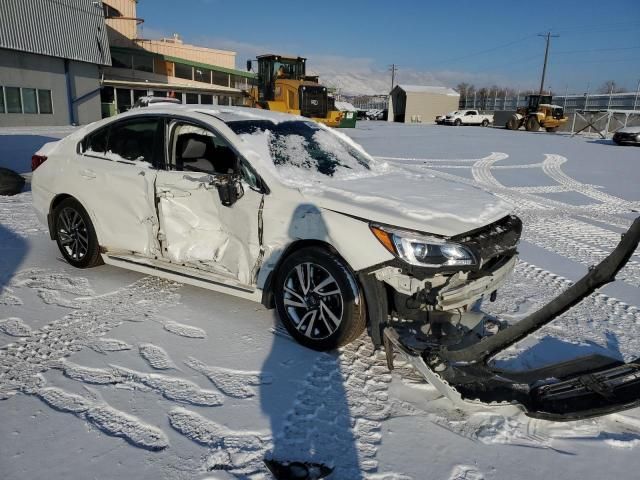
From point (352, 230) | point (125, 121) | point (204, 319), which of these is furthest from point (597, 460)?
point (125, 121)

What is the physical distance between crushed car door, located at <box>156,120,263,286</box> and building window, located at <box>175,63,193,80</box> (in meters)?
43.0

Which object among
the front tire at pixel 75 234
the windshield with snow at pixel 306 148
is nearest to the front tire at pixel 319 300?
the windshield with snow at pixel 306 148

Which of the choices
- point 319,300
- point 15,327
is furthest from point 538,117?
point 15,327

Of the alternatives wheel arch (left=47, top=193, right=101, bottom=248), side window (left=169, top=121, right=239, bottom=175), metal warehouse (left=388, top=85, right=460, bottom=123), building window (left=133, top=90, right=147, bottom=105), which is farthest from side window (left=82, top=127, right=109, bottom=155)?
metal warehouse (left=388, top=85, right=460, bottom=123)

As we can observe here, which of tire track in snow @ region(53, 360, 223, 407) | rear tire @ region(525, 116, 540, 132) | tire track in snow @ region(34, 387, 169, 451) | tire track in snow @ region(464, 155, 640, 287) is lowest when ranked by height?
tire track in snow @ region(34, 387, 169, 451)

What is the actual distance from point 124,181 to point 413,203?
2.53 m

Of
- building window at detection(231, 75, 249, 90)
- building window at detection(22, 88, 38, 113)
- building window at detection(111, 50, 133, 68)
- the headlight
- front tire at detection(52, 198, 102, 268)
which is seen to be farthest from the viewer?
building window at detection(231, 75, 249, 90)

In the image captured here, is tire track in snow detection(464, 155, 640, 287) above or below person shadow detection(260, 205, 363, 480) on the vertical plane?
above

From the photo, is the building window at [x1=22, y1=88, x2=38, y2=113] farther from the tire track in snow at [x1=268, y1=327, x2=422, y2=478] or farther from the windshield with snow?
the tire track in snow at [x1=268, y1=327, x2=422, y2=478]

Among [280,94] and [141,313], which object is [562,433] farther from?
[280,94]

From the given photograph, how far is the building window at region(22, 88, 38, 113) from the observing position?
2425 cm

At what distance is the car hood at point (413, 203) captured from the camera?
3.00m

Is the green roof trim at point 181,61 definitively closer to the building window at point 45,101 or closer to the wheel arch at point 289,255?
the building window at point 45,101

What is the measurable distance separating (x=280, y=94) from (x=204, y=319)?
1998 cm
